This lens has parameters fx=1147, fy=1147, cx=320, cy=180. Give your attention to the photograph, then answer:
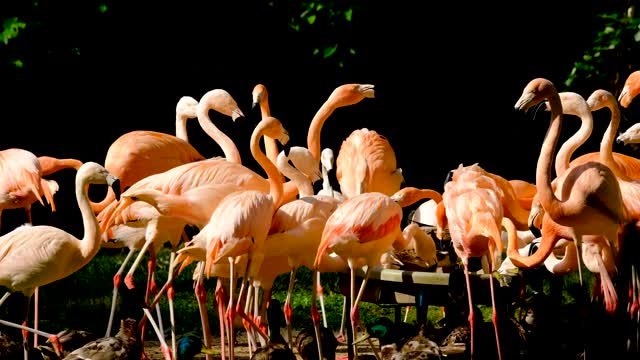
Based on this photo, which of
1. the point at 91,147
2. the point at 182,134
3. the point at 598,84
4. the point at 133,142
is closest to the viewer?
the point at 133,142

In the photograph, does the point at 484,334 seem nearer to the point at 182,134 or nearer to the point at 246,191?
the point at 246,191

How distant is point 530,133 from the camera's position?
10.9 meters

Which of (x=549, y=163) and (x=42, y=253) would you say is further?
(x=549, y=163)

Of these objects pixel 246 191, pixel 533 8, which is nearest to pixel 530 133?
pixel 533 8

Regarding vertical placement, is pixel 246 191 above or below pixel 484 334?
above

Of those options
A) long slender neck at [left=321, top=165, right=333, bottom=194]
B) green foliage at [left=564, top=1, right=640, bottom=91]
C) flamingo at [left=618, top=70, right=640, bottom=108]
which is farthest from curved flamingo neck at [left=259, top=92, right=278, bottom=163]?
green foliage at [left=564, top=1, right=640, bottom=91]

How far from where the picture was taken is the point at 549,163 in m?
5.86

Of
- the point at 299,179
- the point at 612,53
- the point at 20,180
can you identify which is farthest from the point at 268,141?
the point at 612,53

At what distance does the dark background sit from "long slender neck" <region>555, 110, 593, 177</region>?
2.73 metres

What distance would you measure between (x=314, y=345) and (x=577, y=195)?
153 centimetres

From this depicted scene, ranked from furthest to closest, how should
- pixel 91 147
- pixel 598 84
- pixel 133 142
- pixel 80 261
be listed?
pixel 91 147
pixel 598 84
pixel 133 142
pixel 80 261

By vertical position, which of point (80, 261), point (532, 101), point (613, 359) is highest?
point (532, 101)

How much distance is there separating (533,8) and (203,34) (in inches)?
114

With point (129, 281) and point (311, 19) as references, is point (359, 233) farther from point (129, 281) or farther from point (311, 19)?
point (311, 19)
